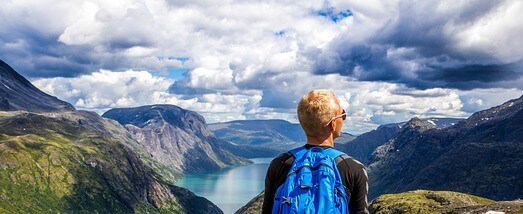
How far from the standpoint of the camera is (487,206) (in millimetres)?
99312

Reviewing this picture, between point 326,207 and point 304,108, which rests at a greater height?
point 304,108

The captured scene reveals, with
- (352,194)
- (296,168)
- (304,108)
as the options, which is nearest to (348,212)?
(352,194)

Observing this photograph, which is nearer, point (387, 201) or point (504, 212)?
point (504, 212)

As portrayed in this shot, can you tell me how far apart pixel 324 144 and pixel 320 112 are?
0.84 metres

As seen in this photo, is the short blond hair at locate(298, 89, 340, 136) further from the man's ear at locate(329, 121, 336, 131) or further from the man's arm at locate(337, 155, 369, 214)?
the man's arm at locate(337, 155, 369, 214)

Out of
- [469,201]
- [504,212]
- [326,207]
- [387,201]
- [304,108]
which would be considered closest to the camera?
[326,207]

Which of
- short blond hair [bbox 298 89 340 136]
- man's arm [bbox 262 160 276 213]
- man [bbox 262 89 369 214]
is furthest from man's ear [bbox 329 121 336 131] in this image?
man's arm [bbox 262 160 276 213]

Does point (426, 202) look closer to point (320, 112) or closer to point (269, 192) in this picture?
point (269, 192)

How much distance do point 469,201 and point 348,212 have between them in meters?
164

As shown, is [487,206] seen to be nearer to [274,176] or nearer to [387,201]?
[387,201]

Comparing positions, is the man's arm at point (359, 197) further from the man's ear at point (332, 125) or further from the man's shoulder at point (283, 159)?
the man's shoulder at point (283, 159)

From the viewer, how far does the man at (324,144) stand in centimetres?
965

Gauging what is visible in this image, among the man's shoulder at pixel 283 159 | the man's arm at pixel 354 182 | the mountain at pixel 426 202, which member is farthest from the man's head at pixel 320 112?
the mountain at pixel 426 202

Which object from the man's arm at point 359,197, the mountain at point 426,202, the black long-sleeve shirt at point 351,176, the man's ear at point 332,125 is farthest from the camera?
the mountain at point 426,202
